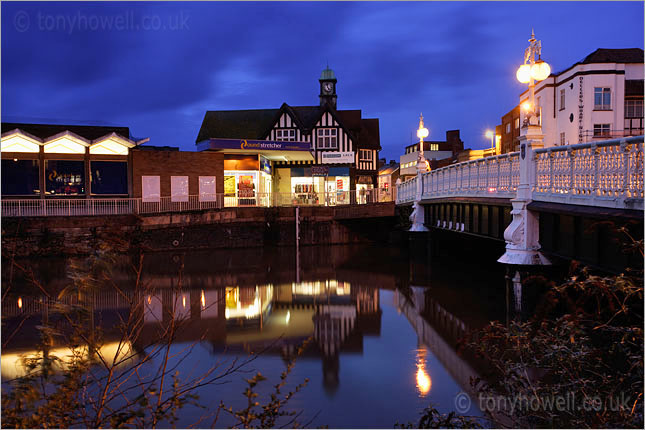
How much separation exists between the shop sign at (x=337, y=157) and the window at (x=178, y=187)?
13.8 meters

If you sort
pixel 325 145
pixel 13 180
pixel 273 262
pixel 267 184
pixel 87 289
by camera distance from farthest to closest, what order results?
1. pixel 325 145
2. pixel 267 184
3. pixel 13 180
4. pixel 273 262
5. pixel 87 289

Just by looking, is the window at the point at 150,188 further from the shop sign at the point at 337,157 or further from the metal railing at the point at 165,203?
the shop sign at the point at 337,157

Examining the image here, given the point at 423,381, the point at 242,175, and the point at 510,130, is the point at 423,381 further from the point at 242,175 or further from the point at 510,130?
the point at 510,130

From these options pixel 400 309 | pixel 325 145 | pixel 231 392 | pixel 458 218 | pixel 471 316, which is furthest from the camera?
pixel 325 145

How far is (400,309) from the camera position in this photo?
16922 mm

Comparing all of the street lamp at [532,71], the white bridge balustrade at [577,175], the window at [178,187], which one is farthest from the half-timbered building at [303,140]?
the street lamp at [532,71]

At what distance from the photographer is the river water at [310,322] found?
870 centimetres

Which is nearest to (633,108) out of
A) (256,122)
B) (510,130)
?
(510,130)

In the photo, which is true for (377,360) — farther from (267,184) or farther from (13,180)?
(267,184)

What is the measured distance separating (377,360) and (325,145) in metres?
35.5

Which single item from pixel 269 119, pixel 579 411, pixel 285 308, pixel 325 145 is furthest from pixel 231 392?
pixel 269 119

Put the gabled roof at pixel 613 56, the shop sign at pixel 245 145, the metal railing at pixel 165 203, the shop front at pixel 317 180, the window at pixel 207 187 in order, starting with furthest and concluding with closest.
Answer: the shop front at pixel 317 180, the gabled roof at pixel 613 56, the shop sign at pixel 245 145, the window at pixel 207 187, the metal railing at pixel 165 203

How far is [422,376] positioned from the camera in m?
10.2

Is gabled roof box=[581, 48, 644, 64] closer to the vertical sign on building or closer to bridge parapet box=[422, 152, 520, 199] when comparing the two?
the vertical sign on building
